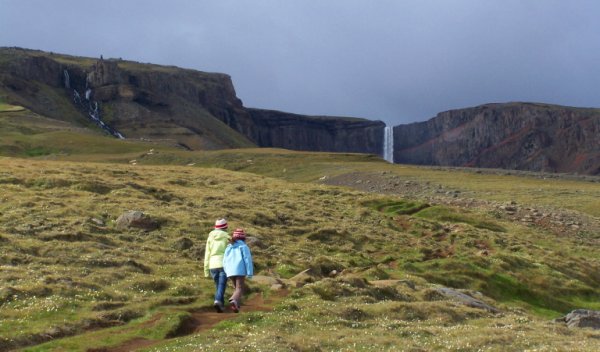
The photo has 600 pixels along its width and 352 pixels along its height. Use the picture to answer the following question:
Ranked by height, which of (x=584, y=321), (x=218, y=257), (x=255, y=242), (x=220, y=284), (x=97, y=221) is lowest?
(x=584, y=321)

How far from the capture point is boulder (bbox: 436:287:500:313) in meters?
28.8

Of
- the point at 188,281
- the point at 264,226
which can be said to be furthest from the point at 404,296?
the point at 264,226

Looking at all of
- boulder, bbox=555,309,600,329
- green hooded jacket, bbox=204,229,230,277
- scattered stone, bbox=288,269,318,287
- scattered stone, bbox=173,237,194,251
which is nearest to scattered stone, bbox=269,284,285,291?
scattered stone, bbox=288,269,318,287

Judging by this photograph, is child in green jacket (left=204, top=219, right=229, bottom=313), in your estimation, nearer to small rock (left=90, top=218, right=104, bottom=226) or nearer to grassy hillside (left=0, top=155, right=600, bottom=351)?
grassy hillside (left=0, top=155, right=600, bottom=351)

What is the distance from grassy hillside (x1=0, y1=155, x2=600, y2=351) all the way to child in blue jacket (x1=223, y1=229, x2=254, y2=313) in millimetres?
1432

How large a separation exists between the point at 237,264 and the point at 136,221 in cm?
1477

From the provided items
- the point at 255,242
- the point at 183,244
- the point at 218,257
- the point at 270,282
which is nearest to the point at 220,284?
the point at 218,257

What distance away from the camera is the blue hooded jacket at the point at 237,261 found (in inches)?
910

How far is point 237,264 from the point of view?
23156mm

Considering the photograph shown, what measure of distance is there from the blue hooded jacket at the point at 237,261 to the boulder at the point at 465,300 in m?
9.91

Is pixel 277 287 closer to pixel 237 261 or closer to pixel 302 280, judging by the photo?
pixel 302 280

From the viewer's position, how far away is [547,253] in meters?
48.8

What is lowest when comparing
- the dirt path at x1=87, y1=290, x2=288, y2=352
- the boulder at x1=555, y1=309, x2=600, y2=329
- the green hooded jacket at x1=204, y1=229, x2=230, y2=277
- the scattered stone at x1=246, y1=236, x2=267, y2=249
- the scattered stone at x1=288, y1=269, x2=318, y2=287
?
the boulder at x1=555, y1=309, x2=600, y2=329

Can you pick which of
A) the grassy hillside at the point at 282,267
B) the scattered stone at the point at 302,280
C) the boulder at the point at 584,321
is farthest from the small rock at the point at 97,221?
the boulder at the point at 584,321
